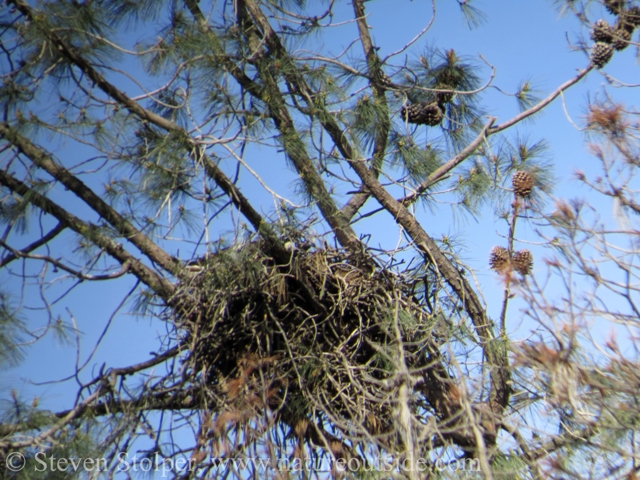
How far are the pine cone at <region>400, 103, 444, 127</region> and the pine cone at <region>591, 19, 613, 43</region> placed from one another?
2.94 ft

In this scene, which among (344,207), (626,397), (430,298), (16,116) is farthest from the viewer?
(344,207)

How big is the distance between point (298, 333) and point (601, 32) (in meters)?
2.14

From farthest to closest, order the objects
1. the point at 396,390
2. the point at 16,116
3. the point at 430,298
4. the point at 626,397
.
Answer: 1. the point at 430,298
2. the point at 16,116
3. the point at 396,390
4. the point at 626,397

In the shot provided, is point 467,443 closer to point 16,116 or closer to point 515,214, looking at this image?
point 515,214

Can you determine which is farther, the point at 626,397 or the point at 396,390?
the point at 396,390

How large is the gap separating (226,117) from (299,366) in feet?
3.44

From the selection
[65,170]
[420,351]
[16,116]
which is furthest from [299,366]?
[16,116]

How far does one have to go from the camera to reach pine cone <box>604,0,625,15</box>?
4.29 meters

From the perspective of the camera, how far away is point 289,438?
3418 mm

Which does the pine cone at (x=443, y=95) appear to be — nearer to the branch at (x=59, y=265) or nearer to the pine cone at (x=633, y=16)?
the pine cone at (x=633, y=16)

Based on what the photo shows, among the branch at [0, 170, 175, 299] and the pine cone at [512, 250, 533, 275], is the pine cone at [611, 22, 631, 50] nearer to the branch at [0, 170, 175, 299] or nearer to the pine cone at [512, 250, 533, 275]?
the pine cone at [512, 250, 533, 275]

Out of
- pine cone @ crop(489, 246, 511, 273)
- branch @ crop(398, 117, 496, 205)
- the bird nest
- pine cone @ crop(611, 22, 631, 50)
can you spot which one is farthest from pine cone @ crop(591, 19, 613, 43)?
the bird nest

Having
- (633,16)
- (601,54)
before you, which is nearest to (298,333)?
(601,54)

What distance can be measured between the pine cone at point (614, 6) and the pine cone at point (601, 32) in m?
0.12
